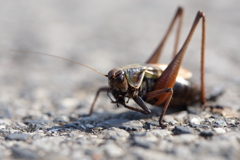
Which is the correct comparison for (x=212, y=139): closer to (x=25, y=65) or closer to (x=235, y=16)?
(x=25, y=65)

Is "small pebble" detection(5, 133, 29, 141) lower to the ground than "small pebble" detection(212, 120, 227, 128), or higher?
lower

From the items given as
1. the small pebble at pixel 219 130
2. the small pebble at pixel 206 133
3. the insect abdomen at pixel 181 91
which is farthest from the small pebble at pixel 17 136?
the small pebble at pixel 219 130

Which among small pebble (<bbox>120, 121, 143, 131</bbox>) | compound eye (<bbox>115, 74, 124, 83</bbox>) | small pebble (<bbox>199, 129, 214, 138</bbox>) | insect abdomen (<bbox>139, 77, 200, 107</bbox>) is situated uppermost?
compound eye (<bbox>115, 74, 124, 83</bbox>)

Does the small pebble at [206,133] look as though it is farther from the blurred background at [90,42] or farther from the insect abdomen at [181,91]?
the blurred background at [90,42]

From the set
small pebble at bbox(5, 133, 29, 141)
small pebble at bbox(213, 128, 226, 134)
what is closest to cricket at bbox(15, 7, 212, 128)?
small pebble at bbox(213, 128, 226, 134)

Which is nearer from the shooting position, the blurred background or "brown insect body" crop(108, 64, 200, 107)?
"brown insect body" crop(108, 64, 200, 107)

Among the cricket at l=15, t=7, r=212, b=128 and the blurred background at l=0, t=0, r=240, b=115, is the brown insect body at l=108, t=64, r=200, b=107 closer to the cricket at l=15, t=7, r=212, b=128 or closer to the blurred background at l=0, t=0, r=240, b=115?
the cricket at l=15, t=7, r=212, b=128

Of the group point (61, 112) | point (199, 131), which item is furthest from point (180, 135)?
point (61, 112)
